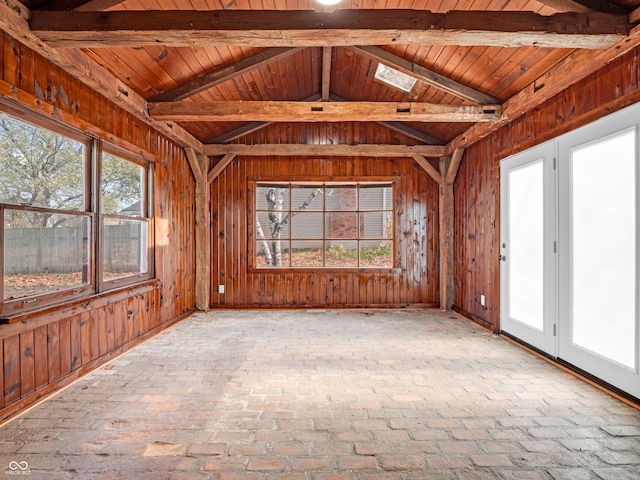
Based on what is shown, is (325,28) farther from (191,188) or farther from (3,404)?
(191,188)

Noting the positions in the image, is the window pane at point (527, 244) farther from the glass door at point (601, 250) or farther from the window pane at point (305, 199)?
the window pane at point (305, 199)

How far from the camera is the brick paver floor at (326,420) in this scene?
5.88ft

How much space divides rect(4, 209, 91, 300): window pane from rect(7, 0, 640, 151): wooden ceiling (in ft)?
4.02

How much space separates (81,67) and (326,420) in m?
3.11

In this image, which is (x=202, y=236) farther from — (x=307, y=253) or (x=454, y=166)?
(x=454, y=166)

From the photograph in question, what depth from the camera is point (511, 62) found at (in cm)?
323

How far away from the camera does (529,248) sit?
3.71 metres

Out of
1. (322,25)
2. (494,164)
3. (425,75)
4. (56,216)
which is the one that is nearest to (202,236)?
(56,216)

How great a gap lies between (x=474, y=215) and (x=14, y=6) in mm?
4986

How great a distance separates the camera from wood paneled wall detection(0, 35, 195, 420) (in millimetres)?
2330

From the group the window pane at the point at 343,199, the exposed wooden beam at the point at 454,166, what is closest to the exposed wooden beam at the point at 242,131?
the exposed wooden beam at the point at 454,166

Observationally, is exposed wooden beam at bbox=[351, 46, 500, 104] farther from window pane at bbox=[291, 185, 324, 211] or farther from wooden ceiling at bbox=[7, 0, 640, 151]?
window pane at bbox=[291, 185, 324, 211]

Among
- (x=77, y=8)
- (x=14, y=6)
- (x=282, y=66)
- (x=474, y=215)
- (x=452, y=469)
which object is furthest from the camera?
(x=474, y=215)

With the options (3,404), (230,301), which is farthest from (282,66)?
(3,404)
